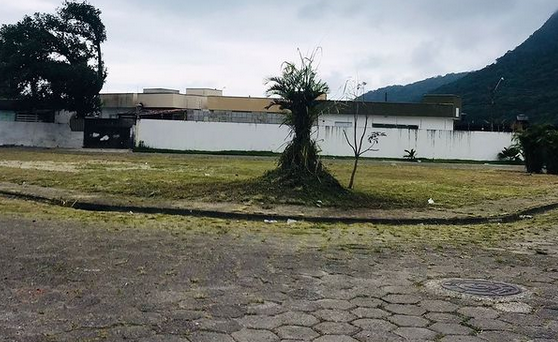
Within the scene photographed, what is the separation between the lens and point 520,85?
61281 millimetres

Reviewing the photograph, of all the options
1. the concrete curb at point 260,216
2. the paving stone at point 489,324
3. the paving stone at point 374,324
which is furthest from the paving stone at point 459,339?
the concrete curb at point 260,216

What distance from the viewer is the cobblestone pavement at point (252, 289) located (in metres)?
3.37

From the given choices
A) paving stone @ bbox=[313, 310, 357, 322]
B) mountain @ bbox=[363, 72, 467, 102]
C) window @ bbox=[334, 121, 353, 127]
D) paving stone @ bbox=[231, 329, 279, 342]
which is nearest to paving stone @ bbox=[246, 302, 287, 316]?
paving stone @ bbox=[313, 310, 357, 322]

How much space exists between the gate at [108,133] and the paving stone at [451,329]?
1341 inches

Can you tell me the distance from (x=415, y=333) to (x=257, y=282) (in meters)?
1.57

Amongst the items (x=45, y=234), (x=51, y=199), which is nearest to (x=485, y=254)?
(x=45, y=234)

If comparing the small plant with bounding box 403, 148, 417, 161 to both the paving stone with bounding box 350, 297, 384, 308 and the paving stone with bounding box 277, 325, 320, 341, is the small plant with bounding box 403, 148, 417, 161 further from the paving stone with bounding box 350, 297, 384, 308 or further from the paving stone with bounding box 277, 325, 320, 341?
the paving stone with bounding box 277, 325, 320, 341

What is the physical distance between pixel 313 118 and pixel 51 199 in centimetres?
514

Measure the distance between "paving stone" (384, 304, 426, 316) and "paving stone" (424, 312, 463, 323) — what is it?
7 cm

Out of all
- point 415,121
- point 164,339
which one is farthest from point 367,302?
point 415,121

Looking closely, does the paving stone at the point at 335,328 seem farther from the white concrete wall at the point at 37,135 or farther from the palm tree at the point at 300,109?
the white concrete wall at the point at 37,135

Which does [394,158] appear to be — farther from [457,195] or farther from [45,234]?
[45,234]

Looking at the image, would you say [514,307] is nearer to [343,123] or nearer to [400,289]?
[400,289]

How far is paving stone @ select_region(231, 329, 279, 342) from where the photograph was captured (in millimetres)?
3213
